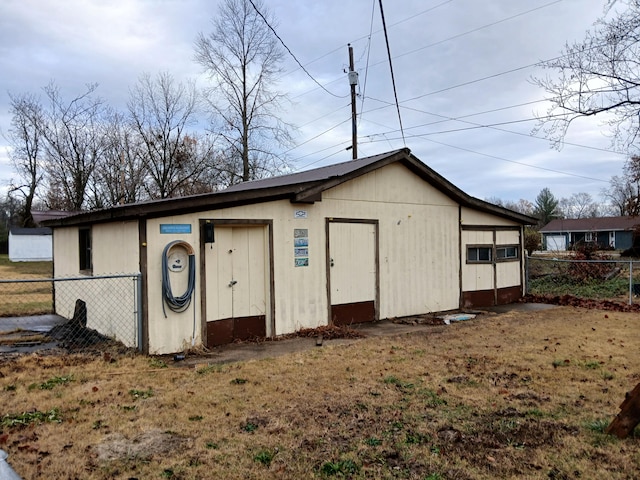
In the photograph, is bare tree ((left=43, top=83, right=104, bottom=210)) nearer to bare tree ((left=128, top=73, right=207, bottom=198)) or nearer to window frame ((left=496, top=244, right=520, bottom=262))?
bare tree ((left=128, top=73, right=207, bottom=198))

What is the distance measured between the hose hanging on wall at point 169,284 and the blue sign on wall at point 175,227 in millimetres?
192

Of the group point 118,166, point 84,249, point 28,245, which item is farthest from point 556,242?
point 28,245

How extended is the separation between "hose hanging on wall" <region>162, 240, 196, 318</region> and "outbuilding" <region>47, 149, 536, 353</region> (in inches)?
0.7

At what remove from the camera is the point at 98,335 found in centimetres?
775

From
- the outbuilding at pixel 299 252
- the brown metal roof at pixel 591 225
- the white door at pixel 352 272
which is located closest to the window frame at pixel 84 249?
the outbuilding at pixel 299 252

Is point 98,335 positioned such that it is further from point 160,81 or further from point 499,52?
point 160,81

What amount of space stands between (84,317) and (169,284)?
2.93 metres

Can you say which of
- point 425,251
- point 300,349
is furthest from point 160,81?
point 300,349

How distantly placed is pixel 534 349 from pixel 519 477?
434 cm

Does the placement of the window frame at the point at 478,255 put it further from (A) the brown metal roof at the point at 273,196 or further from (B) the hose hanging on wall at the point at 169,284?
(B) the hose hanging on wall at the point at 169,284

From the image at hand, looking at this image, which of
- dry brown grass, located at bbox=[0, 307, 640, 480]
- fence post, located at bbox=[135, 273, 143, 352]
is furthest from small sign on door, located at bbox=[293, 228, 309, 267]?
fence post, located at bbox=[135, 273, 143, 352]

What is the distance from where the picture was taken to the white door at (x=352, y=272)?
356 inches

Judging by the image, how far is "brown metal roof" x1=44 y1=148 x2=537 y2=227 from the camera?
21.8 ft

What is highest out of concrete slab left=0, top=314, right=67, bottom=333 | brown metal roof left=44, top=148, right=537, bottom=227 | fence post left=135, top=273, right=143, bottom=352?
brown metal roof left=44, top=148, right=537, bottom=227
